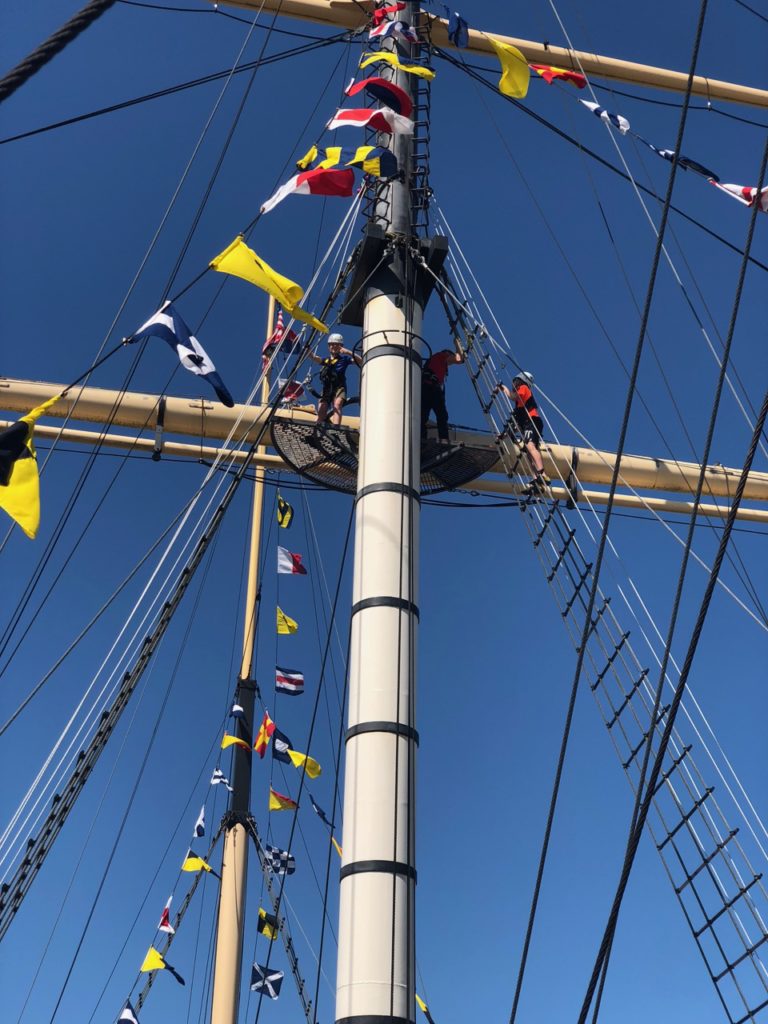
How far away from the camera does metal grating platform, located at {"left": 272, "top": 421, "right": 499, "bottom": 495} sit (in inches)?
381

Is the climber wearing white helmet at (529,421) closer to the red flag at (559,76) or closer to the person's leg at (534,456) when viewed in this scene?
the person's leg at (534,456)

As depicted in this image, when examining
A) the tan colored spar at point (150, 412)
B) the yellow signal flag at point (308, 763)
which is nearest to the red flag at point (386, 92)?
the tan colored spar at point (150, 412)

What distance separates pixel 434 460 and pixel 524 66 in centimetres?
383

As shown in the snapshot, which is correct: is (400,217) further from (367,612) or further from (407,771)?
(407,771)

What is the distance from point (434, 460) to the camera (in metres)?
9.66

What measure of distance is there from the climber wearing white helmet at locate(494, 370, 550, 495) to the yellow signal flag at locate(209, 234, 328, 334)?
2.50 m

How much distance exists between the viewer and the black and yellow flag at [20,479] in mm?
7762

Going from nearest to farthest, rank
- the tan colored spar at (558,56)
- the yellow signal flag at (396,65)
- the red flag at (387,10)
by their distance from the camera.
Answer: the yellow signal flag at (396,65)
the red flag at (387,10)
the tan colored spar at (558,56)

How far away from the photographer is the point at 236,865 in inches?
711

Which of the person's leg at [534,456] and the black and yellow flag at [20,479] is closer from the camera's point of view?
the black and yellow flag at [20,479]

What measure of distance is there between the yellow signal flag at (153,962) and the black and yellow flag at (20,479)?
12385 mm

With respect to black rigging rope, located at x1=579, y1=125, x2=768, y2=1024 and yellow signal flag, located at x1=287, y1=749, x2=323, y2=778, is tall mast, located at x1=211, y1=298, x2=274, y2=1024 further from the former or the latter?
black rigging rope, located at x1=579, y1=125, x2=768, y2=1024

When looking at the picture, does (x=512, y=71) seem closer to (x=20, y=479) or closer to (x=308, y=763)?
(x=20, y=479)

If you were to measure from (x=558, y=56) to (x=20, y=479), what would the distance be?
10.6m
